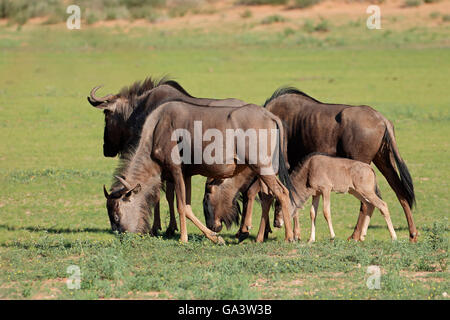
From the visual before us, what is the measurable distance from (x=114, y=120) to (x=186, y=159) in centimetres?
251

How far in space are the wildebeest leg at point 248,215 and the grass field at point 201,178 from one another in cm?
21

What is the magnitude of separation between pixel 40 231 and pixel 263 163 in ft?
12.3

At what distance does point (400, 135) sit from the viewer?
19156 mm

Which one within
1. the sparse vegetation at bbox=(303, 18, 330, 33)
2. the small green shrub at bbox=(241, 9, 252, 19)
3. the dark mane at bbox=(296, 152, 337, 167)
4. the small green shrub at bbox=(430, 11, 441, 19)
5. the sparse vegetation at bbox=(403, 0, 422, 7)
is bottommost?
the dark mane at bbox=(296, 152, 337, 167)

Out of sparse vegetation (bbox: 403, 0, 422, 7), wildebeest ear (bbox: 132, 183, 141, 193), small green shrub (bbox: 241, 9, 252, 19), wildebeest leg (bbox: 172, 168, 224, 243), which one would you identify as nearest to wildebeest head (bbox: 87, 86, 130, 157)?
wildebeest ear (bbox: 132, 183, 141, 193)

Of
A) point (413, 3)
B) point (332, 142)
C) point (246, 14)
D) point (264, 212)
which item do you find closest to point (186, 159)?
point (264, 212)

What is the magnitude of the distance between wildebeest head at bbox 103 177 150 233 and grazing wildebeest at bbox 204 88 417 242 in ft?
4.30

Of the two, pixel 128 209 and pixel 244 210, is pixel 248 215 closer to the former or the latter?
pixel 244 210

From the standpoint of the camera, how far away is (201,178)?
15297mm

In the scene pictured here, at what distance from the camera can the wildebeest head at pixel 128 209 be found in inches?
360

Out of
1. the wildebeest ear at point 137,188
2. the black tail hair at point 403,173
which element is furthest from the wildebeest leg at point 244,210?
the black tail hair at point 403,173

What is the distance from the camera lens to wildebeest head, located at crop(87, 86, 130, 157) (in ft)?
36.9

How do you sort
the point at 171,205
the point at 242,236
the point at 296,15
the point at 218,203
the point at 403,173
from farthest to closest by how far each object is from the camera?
the point at 296,15 → the point at 218,203 → the point at 171,205 → the point at 242,236 → the point at 403,173

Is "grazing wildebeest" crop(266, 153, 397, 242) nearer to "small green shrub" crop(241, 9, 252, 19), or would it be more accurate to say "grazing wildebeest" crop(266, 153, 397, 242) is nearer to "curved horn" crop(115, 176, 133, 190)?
"curved horn" crop(115, 176, 133, 190)
